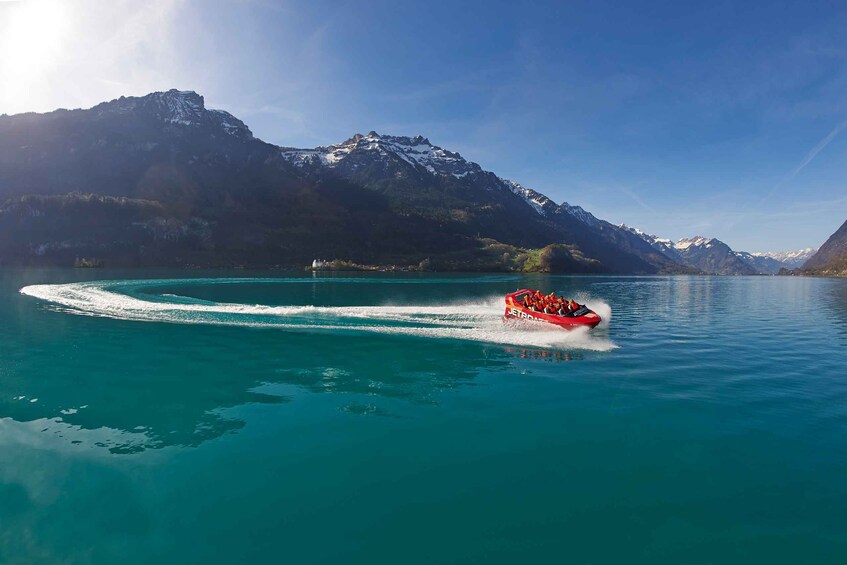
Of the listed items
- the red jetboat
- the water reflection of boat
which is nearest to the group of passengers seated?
the red jetboat

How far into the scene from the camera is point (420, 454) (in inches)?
620

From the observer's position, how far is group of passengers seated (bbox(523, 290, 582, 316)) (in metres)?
39.8

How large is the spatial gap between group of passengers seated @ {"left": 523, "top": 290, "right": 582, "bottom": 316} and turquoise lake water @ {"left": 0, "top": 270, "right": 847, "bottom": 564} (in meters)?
6.53

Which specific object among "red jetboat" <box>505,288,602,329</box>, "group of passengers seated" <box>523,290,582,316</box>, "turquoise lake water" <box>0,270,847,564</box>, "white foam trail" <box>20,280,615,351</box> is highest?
"group of passengers seated" <box>523,290,582,316</box>

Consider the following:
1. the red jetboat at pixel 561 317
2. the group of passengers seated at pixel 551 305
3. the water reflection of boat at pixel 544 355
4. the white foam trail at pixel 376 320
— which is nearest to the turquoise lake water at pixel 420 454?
the water reflection of boat at pixel 544 355

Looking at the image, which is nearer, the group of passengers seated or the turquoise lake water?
the turquoise lake water

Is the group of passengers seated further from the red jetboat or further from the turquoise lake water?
the turquoise lake water

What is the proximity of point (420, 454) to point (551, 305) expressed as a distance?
2828 centimetres

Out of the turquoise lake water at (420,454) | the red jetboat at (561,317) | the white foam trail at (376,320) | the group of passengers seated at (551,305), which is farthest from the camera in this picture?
the group of passengers seated at (551,305)

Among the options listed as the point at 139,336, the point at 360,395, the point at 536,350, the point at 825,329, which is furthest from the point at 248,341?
the point at 825,329

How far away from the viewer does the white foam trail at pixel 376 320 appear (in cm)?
3672

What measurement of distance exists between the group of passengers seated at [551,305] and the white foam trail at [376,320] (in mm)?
1678

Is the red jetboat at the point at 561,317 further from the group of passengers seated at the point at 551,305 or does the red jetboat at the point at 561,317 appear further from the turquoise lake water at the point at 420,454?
the turquoise lake water at the point at 420,454

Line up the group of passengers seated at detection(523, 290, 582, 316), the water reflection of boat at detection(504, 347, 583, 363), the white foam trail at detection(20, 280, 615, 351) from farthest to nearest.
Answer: the group of passengers seated at detection(523, 290, 582, 316) < the white foam trail at detection(20, 280, 615, 351) < the water reflection of boat at detection(504, 347, 583, 363)
